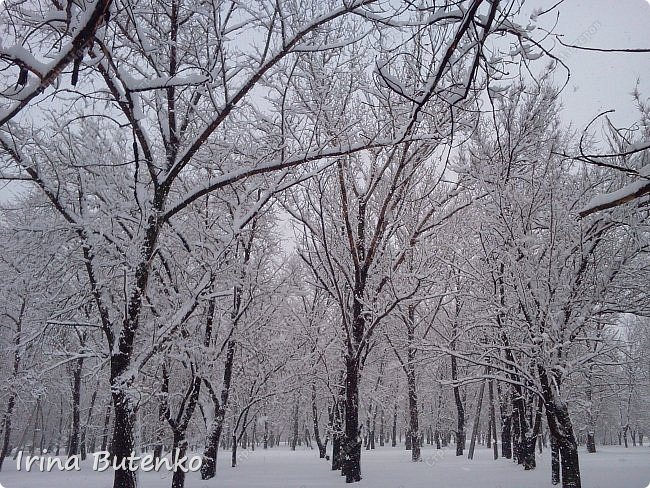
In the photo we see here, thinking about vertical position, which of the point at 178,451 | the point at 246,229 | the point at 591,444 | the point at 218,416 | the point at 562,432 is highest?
the point at 246,229

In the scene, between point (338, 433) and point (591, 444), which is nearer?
point (338, 433)

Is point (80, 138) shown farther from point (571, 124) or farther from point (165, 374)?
point (571, 124)

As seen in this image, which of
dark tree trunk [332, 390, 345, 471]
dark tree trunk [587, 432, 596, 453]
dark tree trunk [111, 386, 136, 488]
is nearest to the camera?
dark tree trunk [111, 386, 136, 488]

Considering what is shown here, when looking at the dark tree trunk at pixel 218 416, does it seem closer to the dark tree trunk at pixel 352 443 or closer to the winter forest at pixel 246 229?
the winter forest at pixel 246 229

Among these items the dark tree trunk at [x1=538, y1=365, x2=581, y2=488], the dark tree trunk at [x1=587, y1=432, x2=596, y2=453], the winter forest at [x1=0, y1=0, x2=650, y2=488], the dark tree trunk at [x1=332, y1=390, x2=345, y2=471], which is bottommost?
the dark tree trunk at [x1=587, y1=432, x2=596, y2=453]

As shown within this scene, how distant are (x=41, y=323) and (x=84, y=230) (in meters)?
2.15

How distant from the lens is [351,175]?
1165 centimetres

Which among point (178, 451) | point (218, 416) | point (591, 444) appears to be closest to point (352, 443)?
point (218, 416)

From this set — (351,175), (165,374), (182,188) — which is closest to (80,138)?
(182,188)

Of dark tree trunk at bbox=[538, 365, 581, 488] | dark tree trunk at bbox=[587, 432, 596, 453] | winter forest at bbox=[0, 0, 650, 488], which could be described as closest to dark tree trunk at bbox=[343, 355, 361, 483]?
winter forest at bbox=[0, 0, 650, 488]

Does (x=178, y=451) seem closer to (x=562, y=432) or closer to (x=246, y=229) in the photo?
(x=246, y=229)

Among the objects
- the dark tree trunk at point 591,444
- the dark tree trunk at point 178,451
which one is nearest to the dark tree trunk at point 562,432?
the dark tree trunk at point 178,451

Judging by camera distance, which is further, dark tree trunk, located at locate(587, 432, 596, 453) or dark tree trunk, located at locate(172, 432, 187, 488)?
dark tree trunk, located at locate(587, 432, 596, 453)

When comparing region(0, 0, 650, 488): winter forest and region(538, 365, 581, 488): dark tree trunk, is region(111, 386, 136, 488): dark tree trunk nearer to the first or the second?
region(0, 0, 650, 488): winter forest
